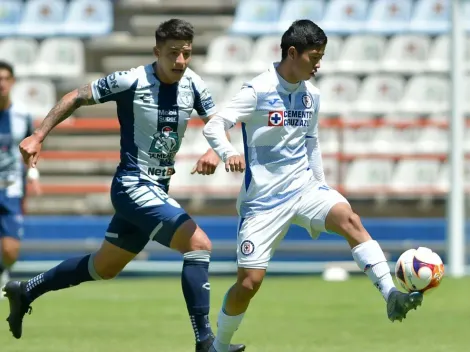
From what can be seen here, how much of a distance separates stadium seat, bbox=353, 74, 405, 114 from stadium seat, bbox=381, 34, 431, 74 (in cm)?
51

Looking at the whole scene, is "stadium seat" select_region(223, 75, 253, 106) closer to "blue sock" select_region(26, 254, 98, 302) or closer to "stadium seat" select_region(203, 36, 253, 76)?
"stadium seat" select_region(203, 36, 253, 76)

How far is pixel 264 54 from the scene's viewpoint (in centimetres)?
1867

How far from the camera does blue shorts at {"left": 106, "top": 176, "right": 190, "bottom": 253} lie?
7398 millimetres

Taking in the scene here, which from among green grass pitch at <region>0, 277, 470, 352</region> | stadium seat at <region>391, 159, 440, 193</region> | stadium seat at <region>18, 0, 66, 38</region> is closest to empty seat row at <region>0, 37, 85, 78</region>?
stadium seat at <region>18, 0, 66, 38</region>

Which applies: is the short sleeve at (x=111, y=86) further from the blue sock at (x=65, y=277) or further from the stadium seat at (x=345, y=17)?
the stadium seat at (x=345, y=17)

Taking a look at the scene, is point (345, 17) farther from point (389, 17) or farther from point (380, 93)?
point (380, 93)

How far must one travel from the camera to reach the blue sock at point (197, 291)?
7.14 metres

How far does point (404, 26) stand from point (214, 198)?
4955mm

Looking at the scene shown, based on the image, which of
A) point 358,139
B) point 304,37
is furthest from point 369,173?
point 304,37

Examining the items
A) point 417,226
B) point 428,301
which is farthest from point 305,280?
point 428,301

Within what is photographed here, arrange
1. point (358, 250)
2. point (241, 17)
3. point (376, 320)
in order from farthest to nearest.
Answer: point (241, 17), point (376, 320), point (358, 250)

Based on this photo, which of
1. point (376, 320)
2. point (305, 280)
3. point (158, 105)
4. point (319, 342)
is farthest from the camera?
point (305, 280)

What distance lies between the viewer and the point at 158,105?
7.56m

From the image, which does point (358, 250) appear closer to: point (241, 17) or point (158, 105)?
point (158, 105)
